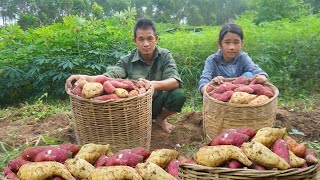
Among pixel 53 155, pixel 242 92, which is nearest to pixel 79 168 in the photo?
pixel 53 155

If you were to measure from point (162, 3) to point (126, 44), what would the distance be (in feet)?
53.4

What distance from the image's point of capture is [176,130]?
3855 mm

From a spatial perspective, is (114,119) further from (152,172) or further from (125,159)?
(152,172)

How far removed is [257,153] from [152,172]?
51cm

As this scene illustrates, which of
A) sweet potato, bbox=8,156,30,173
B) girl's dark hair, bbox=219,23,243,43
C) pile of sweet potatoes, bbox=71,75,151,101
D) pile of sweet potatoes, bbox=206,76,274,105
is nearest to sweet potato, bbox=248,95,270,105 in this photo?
pile of sweet potatoes, bbox=206,76,274,105

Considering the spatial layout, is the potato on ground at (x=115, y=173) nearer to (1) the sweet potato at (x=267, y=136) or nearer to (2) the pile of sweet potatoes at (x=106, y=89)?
(1) the sweet potato at (x=267, y=136)

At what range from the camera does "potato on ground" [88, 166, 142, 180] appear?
1.71 metres

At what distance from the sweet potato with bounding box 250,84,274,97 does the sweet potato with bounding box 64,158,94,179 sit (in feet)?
5.91

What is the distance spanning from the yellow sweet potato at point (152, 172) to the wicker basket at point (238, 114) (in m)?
1.32

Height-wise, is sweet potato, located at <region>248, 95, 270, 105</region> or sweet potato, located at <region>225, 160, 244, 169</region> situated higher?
sweet potato, located at <region>225, 160, 244, 169</region>

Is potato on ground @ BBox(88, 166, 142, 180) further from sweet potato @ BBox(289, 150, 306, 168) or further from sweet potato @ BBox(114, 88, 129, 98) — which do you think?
sweet potato @ BBox(114, 88, 129, 98)

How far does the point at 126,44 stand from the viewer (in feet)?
19.7

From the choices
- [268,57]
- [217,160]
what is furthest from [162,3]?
[217,160]

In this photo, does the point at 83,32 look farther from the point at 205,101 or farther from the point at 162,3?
the point at 162,3
